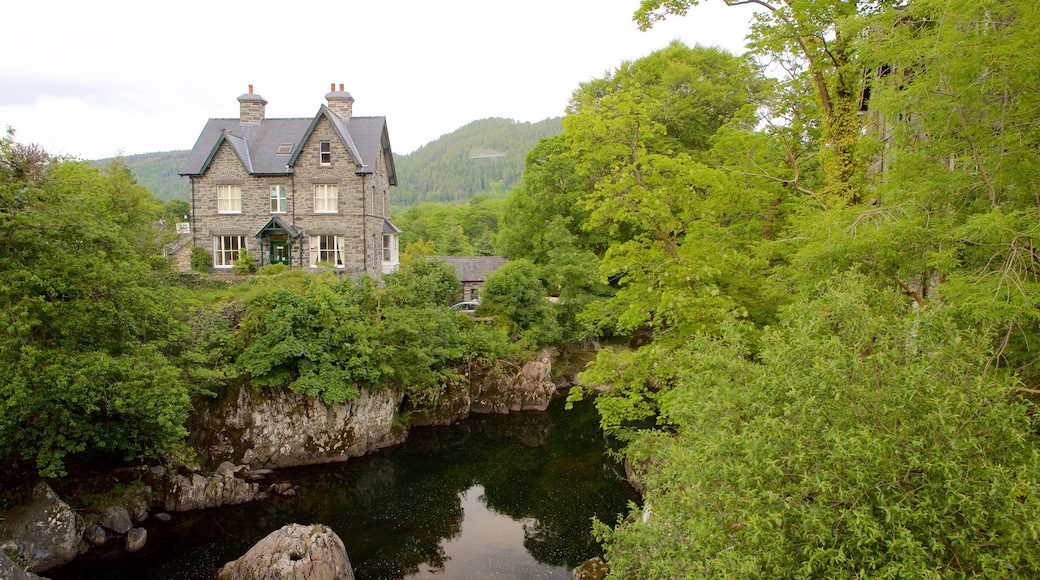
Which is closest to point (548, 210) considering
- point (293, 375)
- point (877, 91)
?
point (293, 375)

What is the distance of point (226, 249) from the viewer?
2983 cm

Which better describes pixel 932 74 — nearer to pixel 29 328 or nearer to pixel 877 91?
pixel 877 91

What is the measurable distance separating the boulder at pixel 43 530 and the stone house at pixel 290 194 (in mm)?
16658

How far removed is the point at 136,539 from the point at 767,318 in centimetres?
1577

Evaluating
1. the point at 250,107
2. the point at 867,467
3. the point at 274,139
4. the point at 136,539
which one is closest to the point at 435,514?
the point at 136,539

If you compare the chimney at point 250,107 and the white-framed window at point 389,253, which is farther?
the white-framed window at point 389,253

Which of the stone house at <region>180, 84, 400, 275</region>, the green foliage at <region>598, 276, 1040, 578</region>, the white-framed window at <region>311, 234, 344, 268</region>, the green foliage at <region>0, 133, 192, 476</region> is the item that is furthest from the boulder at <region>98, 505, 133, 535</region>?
the white-framed window at <region>311, 234, 344, 268</region>

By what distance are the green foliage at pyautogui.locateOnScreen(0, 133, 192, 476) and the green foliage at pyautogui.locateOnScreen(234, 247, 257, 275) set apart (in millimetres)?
12804

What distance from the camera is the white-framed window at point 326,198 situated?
95.3 ft

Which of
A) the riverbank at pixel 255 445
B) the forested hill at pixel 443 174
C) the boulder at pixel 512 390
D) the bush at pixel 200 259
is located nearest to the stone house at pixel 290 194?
the bush at pixel 200 259

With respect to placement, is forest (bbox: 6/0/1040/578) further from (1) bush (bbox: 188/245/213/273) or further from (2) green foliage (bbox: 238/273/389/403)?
(1) bush (bbox: 188/245/213/273)

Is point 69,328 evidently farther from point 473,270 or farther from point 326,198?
point 473,270

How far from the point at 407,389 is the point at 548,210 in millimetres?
14234

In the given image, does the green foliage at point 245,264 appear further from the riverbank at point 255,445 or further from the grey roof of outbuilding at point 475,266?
the grey roof of outbuilding at point 475,266
